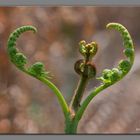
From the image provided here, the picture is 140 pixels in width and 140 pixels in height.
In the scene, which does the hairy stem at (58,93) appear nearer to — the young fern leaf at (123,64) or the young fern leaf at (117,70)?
the young fern leaf at (117,70)

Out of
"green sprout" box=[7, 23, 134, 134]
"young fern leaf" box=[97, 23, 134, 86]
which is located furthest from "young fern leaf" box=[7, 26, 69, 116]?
"young fern leaf" box=[97, 23, 134, 86]

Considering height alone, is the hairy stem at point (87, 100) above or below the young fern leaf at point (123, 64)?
below

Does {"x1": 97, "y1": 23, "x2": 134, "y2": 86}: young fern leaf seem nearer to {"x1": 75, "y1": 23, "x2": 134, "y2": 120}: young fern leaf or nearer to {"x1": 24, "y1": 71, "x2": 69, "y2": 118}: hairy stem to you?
{"x1": 75, "y1": 23, "x2": 134, "y2": 120}: young fern leaf

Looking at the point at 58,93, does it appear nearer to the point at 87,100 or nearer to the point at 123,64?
the point at 87,100

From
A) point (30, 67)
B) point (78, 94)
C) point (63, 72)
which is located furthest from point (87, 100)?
point (30, 67)

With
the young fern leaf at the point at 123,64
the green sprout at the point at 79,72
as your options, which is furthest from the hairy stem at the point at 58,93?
the young fern leaf at the point at 123,64

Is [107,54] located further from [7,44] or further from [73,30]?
[7,44]

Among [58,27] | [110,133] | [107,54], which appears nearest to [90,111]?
[110,133]
